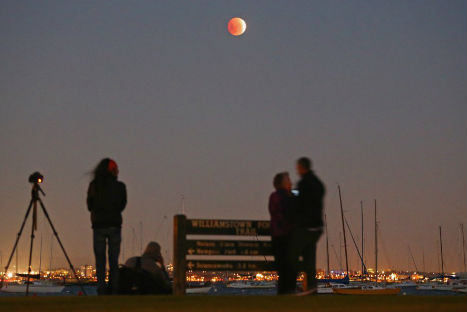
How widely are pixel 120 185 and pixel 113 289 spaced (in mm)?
1878

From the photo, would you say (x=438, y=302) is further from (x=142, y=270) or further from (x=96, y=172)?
(x=96, y=172)

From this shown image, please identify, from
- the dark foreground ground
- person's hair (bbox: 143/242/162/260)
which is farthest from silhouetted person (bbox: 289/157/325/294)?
person's hair (bbox: 143/242/162/260)

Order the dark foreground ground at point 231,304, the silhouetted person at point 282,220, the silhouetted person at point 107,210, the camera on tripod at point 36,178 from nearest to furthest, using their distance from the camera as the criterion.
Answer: the dark foreground ground at point 231,304 → the silhouetted person at point 282,220 → the silhouetted person at point 107,210 → the camera on tripod at point 36,178

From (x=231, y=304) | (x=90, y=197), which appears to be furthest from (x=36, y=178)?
(x=231, y=304)

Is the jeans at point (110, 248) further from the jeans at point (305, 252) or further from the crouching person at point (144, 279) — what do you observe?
the jeans at point (305, 252)

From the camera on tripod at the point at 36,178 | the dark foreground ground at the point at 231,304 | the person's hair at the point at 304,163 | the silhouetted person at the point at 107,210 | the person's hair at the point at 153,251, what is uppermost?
the camera on tripod at the point at 36,178

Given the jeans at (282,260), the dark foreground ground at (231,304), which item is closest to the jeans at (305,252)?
the jeans at (282,260)

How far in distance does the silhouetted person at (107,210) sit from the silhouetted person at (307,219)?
10.9ft

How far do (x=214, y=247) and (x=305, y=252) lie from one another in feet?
7.14

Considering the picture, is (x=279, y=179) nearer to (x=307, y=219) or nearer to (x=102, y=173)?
(x=307, y=219)

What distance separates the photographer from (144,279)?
13.5 m

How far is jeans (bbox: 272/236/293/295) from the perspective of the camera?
12.4m

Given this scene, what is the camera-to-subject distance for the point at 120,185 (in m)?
13.4

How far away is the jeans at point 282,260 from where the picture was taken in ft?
40.7
